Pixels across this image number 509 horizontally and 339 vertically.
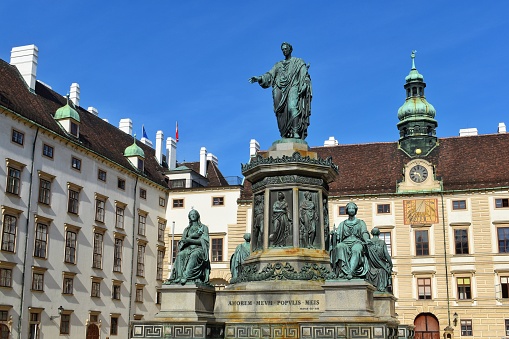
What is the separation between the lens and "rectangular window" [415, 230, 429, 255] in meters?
52.0

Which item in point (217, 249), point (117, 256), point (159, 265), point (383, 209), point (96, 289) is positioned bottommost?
point (96, 289)

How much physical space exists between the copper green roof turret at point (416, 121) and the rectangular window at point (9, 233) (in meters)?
32.3

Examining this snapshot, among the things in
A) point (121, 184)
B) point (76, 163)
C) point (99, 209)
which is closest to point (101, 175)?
point (99, 209)

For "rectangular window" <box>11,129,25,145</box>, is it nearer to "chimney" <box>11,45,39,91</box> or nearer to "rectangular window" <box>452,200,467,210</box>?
"chimney" <box>11,45,39,91</box>

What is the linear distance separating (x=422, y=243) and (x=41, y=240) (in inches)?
1096

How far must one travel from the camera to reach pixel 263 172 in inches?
670

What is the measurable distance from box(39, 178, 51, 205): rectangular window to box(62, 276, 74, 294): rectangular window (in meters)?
4.99

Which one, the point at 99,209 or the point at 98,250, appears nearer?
the point at 98,250

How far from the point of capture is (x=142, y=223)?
52781 mm

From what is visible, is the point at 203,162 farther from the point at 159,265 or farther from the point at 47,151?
the point at 47,151

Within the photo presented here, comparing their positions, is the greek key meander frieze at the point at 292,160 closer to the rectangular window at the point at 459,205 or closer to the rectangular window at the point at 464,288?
the rectangular window at the point at 464,288

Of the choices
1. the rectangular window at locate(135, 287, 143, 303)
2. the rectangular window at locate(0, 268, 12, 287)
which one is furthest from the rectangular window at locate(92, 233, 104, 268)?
the rectangular window at locate(0, 268, 12, 287)

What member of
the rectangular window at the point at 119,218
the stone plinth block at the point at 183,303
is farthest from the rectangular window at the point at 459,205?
the stone plinth block at the point at 183,303

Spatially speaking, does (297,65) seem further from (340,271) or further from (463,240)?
(463,240)
